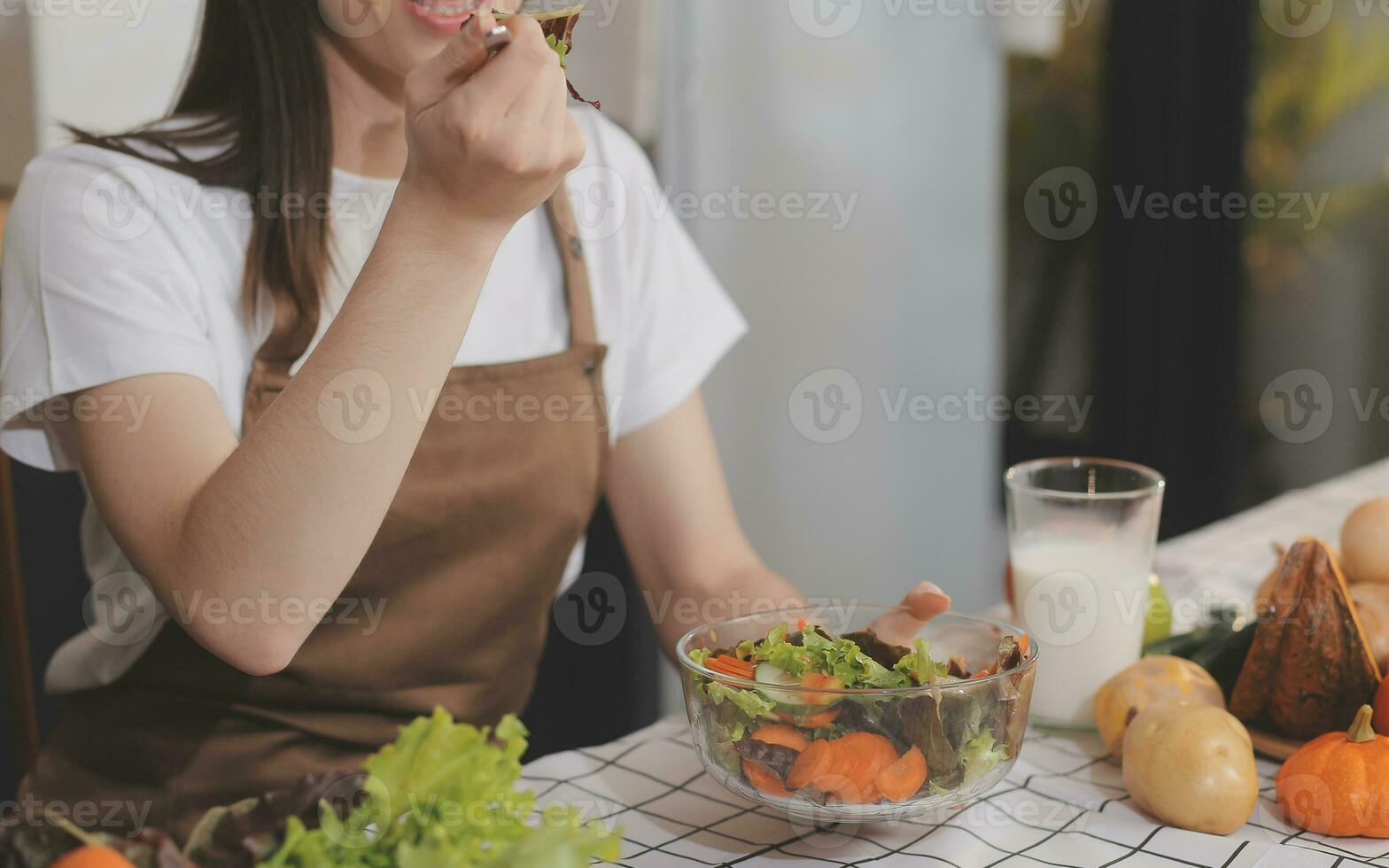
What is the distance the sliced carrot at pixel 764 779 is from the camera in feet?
2.21

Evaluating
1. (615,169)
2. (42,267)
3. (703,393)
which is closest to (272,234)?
(42,267)

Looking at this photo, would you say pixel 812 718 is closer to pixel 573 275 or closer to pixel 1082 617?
pixel 1082 617

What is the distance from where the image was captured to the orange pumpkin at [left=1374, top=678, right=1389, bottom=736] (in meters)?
0.79

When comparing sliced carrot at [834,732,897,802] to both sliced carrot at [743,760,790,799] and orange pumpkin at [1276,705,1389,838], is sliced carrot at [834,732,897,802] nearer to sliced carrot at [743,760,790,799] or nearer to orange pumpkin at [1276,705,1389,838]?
sliced carrot at [743,760,790,799]

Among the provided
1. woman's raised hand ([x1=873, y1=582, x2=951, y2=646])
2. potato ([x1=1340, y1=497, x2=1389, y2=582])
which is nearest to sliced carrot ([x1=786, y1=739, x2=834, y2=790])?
woman's raised hand ([x1=873, y1=582, x2=951, y2=646])

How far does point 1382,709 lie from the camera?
0.79 m

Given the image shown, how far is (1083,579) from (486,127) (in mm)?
565

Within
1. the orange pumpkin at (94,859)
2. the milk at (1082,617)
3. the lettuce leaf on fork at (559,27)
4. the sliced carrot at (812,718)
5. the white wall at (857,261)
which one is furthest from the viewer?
the white wall at (857,261)

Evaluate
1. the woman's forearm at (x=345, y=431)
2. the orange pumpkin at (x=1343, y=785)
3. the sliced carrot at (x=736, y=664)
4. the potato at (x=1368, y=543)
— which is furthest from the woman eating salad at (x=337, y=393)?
the potato at (x=1368, y=543)

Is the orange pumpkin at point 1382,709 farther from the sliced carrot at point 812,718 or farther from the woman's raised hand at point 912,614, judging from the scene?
the sliced carrot at point 812,718

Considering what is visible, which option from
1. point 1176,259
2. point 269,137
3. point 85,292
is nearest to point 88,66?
point 269,137

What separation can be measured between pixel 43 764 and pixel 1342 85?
3062 millimetres

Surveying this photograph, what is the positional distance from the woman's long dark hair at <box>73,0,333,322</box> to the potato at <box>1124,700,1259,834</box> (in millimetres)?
764

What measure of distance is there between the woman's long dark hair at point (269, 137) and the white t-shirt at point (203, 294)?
2cm
